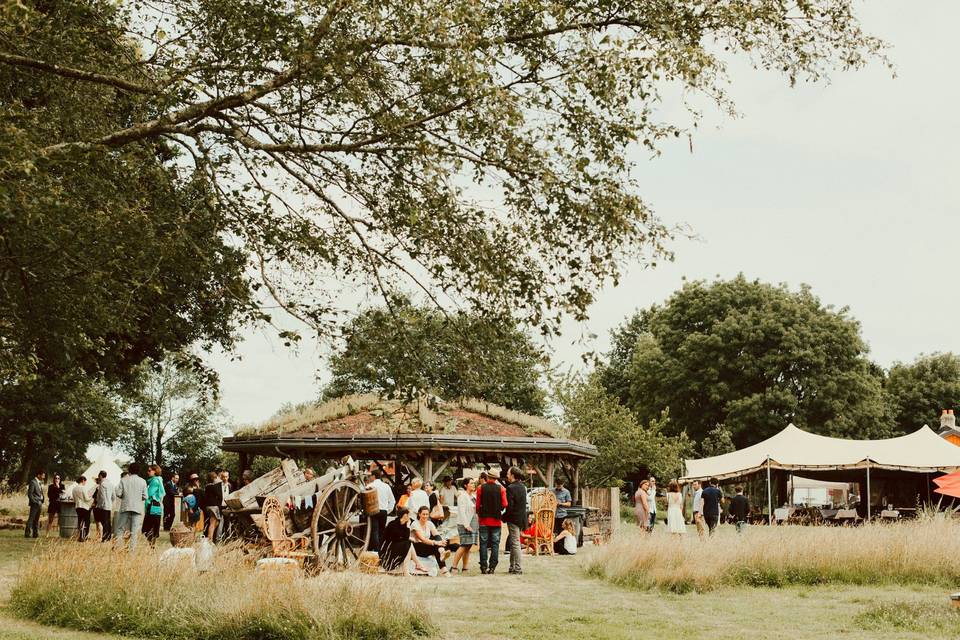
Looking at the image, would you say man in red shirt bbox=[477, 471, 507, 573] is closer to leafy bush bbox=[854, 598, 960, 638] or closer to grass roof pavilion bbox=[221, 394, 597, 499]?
grass roof pavilion bbox=[221, 394, 597, 499]

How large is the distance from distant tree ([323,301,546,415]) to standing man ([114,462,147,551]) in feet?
26.4

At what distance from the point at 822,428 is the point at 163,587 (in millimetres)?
42276

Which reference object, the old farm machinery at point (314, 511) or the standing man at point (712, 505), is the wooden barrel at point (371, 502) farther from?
the standing man at point (712, 505)

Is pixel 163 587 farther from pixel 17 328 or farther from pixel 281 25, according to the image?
pixel 281 25

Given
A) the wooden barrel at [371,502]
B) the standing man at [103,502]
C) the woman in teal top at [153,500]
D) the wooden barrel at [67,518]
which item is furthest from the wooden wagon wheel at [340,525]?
the wooden barrel at [67,518]

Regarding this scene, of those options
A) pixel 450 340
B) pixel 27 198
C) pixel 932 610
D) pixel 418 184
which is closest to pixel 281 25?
pixel 418 184

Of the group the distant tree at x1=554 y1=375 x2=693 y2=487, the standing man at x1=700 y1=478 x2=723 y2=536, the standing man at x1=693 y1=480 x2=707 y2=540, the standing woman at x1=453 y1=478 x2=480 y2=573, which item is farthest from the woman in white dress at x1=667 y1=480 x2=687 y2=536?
the distant tree at x1=554 y1=375 x2=693 y2=487

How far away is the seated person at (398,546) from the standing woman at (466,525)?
1147mm

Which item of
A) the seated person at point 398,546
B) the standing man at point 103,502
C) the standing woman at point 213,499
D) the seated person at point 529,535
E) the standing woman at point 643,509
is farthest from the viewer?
the standing woman at point 643,509

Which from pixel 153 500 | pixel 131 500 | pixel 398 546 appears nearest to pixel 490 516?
pixel 398 546

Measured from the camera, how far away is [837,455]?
32.7 metres

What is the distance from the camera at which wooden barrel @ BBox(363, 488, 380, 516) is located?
620 inches

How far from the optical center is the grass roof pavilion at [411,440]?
23047 millimetres

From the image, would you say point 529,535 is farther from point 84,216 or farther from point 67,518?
point 84,216
